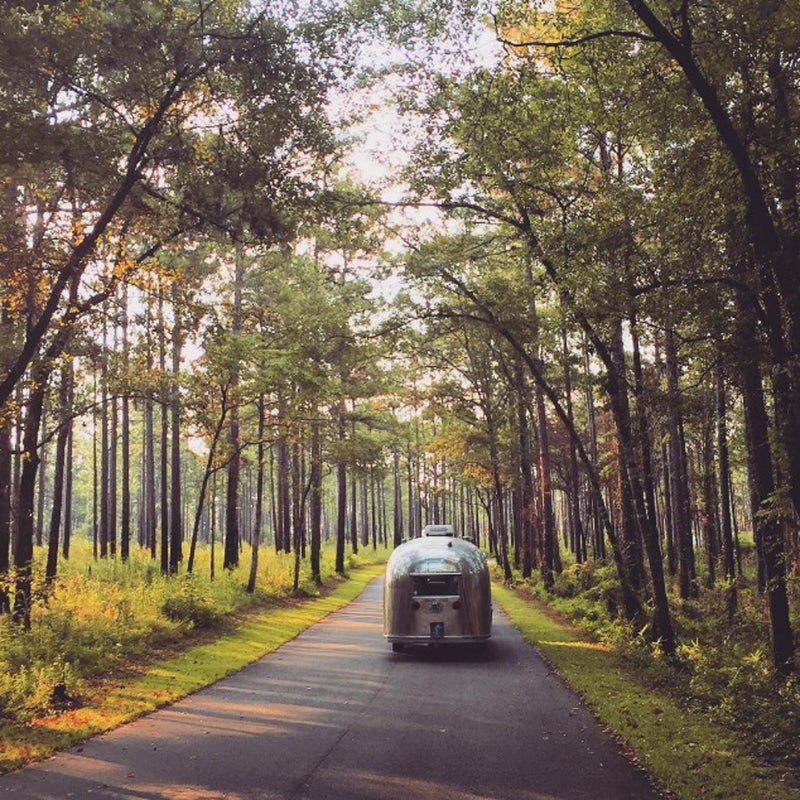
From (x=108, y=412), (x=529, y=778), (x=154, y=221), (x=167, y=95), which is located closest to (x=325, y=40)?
(x=167, y=95)

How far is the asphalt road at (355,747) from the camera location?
530 centimetres

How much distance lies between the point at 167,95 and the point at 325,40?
7.41 feet

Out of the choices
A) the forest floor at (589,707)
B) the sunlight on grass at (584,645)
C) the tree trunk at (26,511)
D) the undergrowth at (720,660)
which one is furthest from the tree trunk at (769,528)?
the tree trunk at (26,511)

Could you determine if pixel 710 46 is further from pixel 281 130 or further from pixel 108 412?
pixel 108 412

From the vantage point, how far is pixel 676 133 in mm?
8086

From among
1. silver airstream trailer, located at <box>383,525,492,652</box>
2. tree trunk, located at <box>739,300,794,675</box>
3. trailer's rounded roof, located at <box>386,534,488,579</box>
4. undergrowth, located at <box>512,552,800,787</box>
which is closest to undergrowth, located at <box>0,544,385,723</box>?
silver airstream trailer, located at <box>383,525,492,652</box>

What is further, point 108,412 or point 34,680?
point 108,412

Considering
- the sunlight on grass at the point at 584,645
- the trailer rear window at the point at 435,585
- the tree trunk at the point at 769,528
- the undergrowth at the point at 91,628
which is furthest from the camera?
the sunlight on grass at the point at 584,645

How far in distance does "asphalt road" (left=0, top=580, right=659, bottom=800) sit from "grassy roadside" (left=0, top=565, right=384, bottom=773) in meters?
0.29

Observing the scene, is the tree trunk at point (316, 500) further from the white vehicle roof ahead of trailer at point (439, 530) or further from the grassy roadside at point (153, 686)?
the grassy roadside at point (153, 686)

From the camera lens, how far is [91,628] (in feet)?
36.8

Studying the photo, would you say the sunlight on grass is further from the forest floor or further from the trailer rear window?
the trailer rear window

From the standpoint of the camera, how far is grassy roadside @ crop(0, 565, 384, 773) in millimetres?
6621

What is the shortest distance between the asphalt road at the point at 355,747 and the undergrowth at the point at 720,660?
5.04 feet
